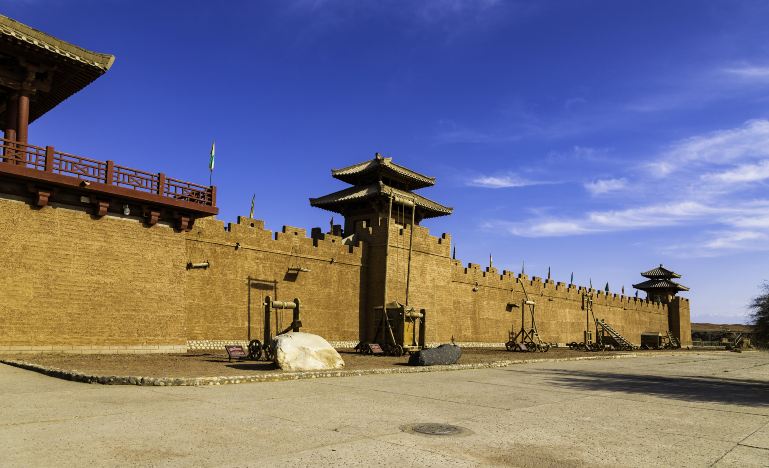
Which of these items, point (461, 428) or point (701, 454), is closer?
point (701, 454)

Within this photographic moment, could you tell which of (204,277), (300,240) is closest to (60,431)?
(204,277)

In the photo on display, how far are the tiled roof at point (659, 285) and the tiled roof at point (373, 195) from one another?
34158 mm

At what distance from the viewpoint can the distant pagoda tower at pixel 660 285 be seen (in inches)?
2437

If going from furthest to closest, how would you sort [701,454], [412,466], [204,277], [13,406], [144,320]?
1. [204,277]
2. [144,320]
3. [13,406]
4. [701,454]
5. [412,466]

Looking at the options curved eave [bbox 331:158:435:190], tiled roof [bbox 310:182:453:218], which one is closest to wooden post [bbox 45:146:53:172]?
tiled roof [bbox 310:182:453:218]

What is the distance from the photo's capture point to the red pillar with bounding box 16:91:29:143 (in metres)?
16.9

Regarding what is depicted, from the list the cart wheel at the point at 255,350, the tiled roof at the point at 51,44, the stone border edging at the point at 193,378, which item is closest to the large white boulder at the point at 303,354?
the stone border edging at the point at 193,378

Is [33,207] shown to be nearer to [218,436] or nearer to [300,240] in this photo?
[300,240]

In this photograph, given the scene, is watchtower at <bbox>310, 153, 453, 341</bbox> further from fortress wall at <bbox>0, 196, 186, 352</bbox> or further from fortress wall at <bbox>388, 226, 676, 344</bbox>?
fortress wall at <bbox>0, 196, 186, 352</bbox>

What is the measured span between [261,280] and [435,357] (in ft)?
28.0

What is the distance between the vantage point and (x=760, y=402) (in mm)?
10938

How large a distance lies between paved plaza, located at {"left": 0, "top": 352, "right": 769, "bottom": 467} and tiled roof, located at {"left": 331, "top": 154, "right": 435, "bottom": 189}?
2496 cm

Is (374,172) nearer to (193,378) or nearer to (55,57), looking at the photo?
(55,57)

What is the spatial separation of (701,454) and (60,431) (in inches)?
277
